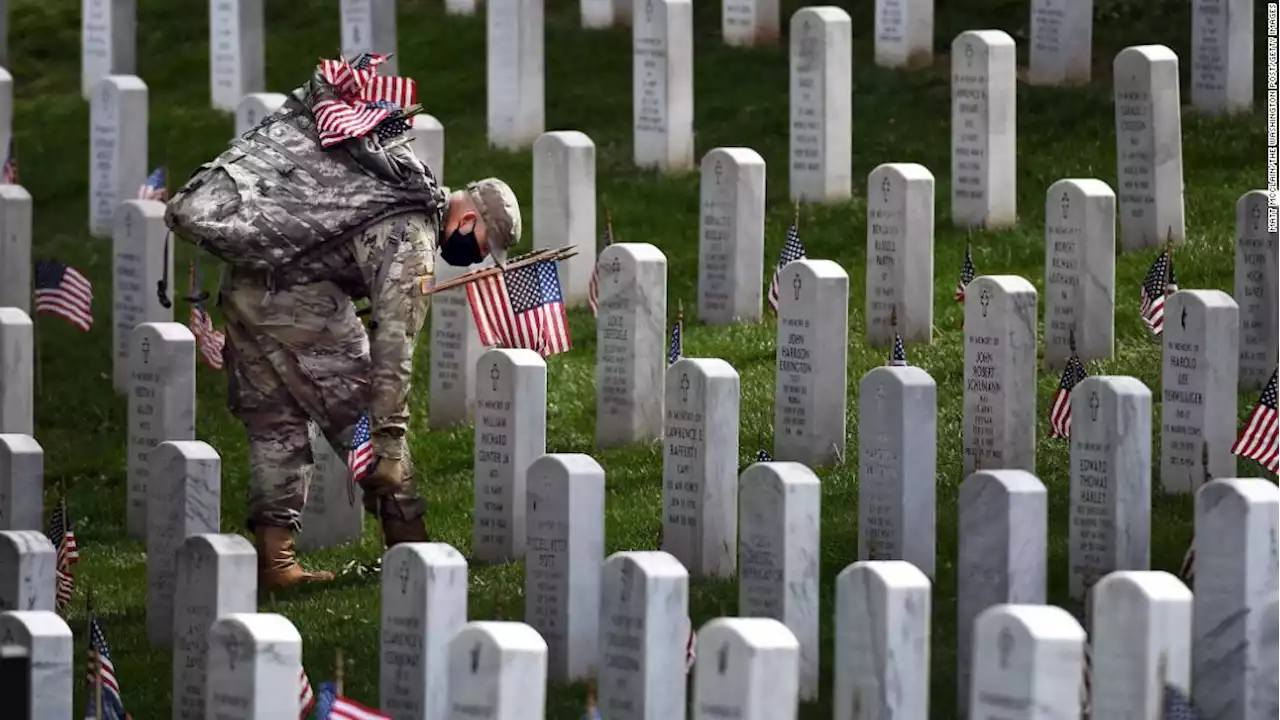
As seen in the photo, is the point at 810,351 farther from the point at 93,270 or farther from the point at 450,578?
the point at 93,270

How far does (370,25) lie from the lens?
18453 mm

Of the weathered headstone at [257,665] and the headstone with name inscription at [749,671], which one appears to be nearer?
the headstone with name inscription at [749,671]

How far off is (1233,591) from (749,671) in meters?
1.74

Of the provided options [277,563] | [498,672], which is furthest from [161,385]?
[498,672]

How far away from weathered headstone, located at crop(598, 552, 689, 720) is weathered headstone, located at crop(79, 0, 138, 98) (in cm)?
1129

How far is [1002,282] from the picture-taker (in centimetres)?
1175

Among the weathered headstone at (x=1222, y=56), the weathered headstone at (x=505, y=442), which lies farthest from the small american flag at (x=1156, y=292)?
the weathered headstone at (x=1222, y=56)

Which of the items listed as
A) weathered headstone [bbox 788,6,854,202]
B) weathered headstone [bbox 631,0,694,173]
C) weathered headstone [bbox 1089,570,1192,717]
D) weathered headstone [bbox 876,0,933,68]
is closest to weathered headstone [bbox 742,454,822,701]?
weathered headstone [bbox 1089,570,1192,717]

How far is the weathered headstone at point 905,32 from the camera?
17859mm

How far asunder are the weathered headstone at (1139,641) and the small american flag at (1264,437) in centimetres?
305

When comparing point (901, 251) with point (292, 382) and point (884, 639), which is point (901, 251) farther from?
point (884, 639)

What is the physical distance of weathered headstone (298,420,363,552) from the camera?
12539 mm

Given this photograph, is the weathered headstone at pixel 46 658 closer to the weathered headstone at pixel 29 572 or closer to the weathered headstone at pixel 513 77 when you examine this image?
the weathered headstone at pixel 29 572

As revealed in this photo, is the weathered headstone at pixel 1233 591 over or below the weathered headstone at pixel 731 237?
below
